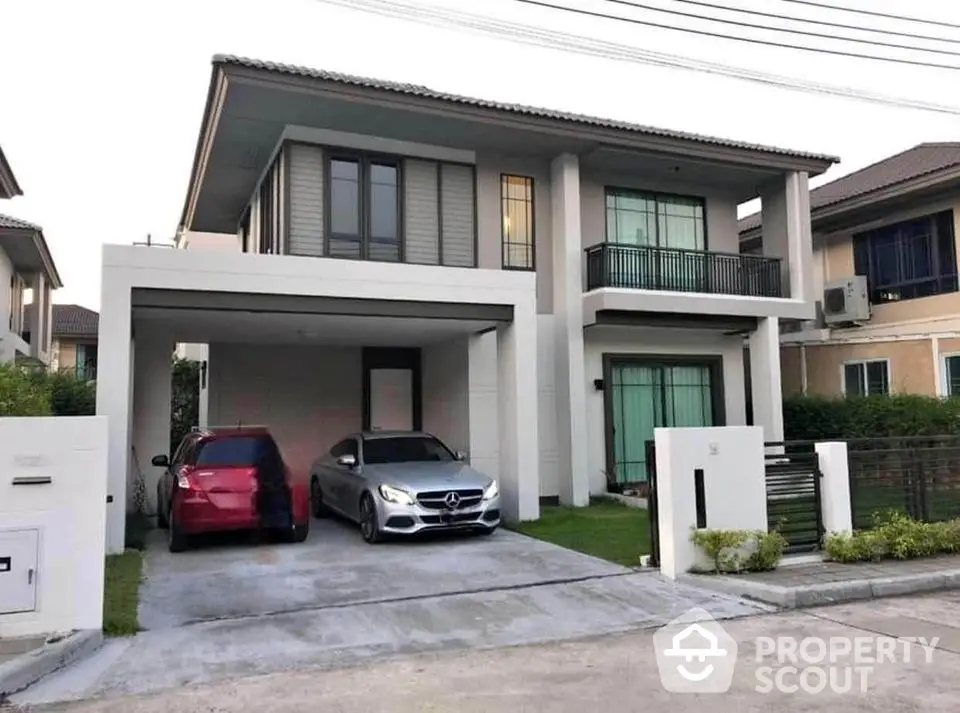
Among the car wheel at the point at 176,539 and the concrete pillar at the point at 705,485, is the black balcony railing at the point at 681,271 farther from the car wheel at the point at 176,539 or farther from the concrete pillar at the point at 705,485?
the car wheel at the point at 176,539

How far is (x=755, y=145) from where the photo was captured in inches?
591

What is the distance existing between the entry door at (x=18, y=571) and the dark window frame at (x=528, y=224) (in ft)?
32.4

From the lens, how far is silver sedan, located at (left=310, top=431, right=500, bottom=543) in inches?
385

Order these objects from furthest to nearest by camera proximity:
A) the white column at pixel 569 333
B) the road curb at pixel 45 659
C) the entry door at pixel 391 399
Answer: the entry door at pixel 391 399 < the white column at pixel 569 333 < the road curb at pixel 45 659

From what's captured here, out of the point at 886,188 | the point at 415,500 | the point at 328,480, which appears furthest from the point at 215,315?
the point at 886,188

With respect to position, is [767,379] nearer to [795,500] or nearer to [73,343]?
[795,500]

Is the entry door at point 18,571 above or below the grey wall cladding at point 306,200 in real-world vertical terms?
below

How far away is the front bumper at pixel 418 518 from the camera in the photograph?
973cm

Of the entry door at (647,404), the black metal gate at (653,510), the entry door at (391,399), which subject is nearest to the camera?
the black metal gate at (653,510)

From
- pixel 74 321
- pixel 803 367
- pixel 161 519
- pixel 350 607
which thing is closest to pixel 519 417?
pixel 350 607

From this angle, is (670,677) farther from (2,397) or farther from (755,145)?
(755,145)

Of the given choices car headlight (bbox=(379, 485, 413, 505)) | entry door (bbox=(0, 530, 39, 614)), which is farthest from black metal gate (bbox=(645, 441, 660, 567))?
entry door (bbox=(0, 530, 39, 614))

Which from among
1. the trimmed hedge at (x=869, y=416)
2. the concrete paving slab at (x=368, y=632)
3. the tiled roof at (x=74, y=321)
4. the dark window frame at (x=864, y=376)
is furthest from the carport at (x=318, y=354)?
the tiled roof at (x=74, y=321)

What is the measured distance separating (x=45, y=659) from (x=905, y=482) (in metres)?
9.06
